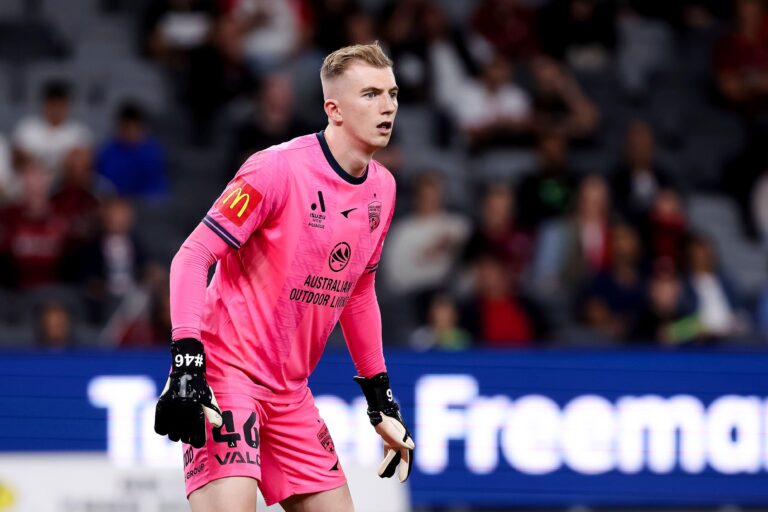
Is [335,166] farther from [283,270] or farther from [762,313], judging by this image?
[762,313]

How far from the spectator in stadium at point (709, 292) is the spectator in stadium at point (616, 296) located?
45cm

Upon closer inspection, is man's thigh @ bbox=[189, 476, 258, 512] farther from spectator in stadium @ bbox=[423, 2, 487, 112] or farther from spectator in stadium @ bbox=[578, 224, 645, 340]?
spectator in stadium @ bbox=[423, 2, 487, 112]

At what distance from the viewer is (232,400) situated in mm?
5273

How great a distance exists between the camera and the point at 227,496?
5.12 m

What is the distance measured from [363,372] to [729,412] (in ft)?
16.4

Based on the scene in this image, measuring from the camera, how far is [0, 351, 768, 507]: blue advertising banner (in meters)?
10.1

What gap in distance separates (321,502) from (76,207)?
23.4 feet

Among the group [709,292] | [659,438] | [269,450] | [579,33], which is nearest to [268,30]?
[579,33]

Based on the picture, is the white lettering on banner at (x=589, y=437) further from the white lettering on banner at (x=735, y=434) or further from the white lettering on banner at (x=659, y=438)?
the white lettering on banner at (x=735, y=434)

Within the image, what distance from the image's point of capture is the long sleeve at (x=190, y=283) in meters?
5.04

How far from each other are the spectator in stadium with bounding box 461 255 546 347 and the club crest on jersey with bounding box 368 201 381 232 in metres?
5.66

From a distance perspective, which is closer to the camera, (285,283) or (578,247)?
(285,283)

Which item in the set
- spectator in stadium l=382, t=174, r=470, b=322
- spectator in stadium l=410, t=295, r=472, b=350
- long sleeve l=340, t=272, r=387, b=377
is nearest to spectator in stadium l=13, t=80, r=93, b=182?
spectator in stadium l=382, t=174, r=470, b=322

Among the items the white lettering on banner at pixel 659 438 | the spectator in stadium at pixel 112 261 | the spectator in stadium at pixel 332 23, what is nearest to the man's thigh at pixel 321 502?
the white lettering on banner at pixel 659 438
